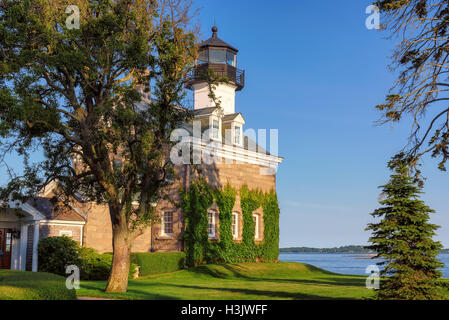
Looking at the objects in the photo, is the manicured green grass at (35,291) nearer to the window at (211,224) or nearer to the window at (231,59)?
the window at (211,224)

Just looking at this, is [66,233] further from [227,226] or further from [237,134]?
[237,134]

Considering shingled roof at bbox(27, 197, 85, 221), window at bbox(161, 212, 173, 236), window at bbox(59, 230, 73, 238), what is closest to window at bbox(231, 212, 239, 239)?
window at bbox(161, 212, 173, 236)

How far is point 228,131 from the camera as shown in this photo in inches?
1467

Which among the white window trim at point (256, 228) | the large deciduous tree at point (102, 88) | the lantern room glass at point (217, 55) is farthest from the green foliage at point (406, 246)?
the lantern room glass at point (217, 55)

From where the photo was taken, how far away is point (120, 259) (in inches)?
733

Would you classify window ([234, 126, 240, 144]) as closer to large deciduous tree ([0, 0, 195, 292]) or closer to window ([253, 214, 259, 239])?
window ([253, 214, 259, 239])

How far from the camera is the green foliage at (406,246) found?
13.6m

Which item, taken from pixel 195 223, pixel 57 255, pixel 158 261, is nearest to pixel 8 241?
pixel 57 255

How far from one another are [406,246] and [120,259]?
10123mm

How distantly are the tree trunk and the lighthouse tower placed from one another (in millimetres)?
22293
